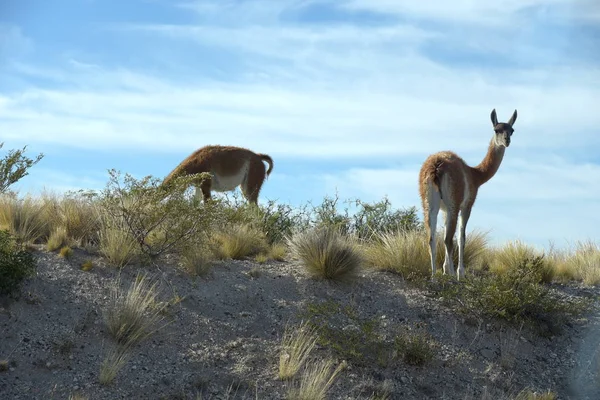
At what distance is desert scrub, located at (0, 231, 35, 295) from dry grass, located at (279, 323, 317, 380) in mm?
3799

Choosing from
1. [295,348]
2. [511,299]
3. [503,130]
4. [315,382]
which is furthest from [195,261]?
[503,130]

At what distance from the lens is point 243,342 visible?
11.2 m

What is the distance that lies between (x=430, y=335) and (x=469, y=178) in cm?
366

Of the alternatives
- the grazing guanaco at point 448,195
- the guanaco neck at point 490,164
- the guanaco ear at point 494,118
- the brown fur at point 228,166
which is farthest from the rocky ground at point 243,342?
the brown fur at point 228,166

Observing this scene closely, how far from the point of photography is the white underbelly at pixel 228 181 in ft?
60.3

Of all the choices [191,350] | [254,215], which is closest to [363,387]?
[191,350]

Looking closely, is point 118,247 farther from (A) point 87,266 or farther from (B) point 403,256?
(B) point 403,256

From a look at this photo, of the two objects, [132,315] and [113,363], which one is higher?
[132,315]

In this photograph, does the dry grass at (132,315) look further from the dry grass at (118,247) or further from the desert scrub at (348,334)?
the desert scrub at (348,334)

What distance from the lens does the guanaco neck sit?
1530cm

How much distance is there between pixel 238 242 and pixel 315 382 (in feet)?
16.4

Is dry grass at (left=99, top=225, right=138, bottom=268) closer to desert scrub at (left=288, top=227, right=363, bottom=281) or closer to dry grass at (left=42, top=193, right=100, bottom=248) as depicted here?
dry grass at (left=42, top=193, right=100, bottom=248)

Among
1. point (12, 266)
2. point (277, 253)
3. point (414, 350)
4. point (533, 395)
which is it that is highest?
point (277, 253)

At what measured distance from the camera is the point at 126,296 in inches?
446
